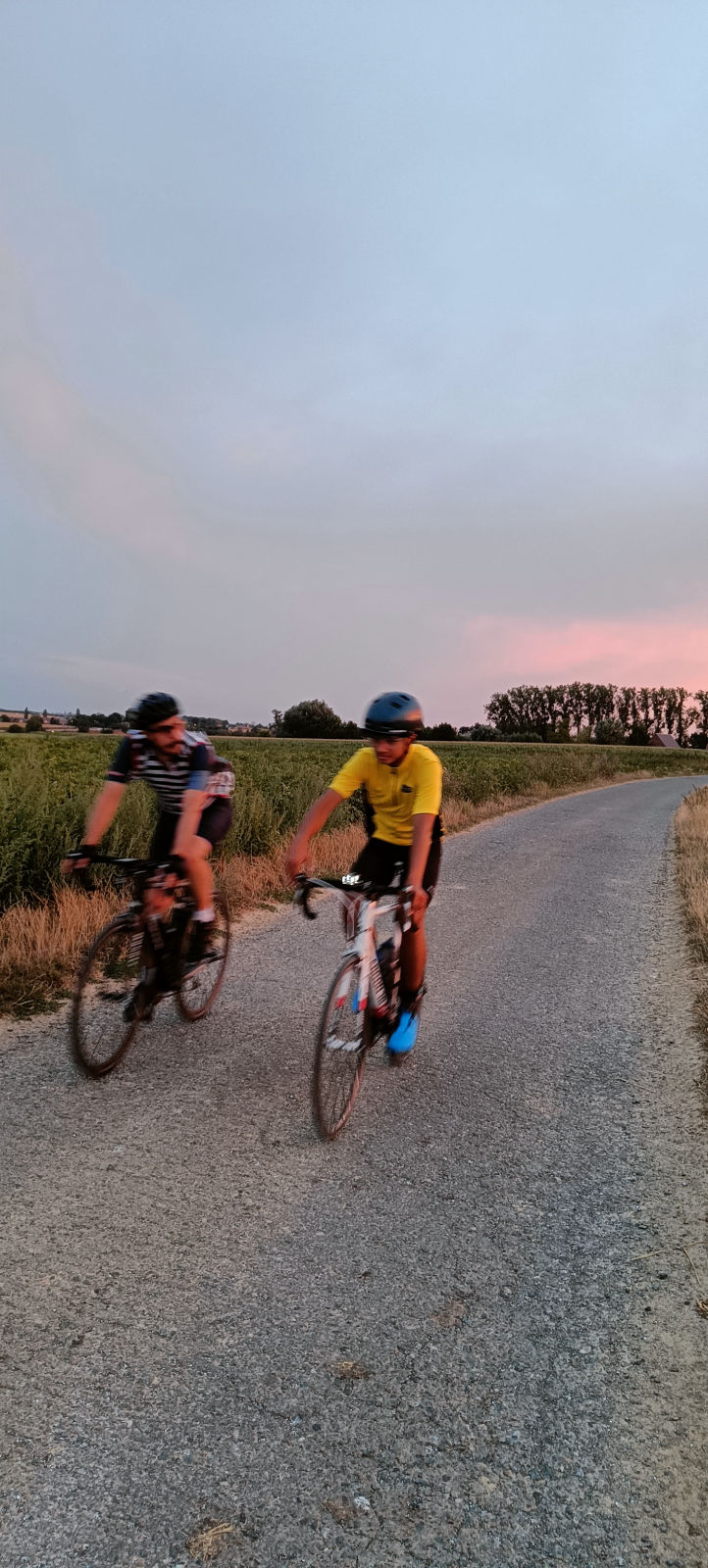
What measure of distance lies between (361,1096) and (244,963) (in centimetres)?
255

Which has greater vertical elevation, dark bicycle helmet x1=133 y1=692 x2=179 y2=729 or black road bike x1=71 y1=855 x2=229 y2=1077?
dark bicycle helmet x1=133 y1=692 x2=179 y2=729

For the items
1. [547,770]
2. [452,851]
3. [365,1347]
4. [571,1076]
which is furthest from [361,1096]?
[547,770]

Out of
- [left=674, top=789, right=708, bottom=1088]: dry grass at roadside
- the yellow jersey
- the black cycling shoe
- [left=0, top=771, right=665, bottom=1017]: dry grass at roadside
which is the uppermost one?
the yellow jersey

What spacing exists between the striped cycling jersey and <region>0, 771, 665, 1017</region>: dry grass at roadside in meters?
1.86

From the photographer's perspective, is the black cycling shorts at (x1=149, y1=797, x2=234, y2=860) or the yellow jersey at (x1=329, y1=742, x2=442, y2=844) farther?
the black cycling shorts at (x1=149, y1=797, x2=234, y2=860)

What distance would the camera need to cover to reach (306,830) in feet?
13.9

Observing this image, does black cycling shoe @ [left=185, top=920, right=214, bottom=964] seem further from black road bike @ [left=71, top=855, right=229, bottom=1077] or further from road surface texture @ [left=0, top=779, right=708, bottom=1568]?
road surface texture @ [left=0, top=779, right=708, bottom=1568]

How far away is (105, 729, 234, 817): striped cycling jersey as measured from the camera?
4625 mm

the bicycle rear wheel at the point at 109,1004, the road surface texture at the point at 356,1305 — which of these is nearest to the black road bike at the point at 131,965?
the bicycle rear wheel at the point at 109,1004

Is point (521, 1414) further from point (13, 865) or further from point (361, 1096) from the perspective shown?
point (13, 865)

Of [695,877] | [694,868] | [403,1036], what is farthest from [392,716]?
[694,868]

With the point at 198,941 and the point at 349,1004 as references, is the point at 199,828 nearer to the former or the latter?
the point at 198,941

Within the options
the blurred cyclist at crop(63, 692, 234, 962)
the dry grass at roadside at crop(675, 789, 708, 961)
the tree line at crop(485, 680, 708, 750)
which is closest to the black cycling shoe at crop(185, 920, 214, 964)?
the blurred cyclist at crop(63, 692, 234, 962)

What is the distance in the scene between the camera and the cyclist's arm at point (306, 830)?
13.5 feet
